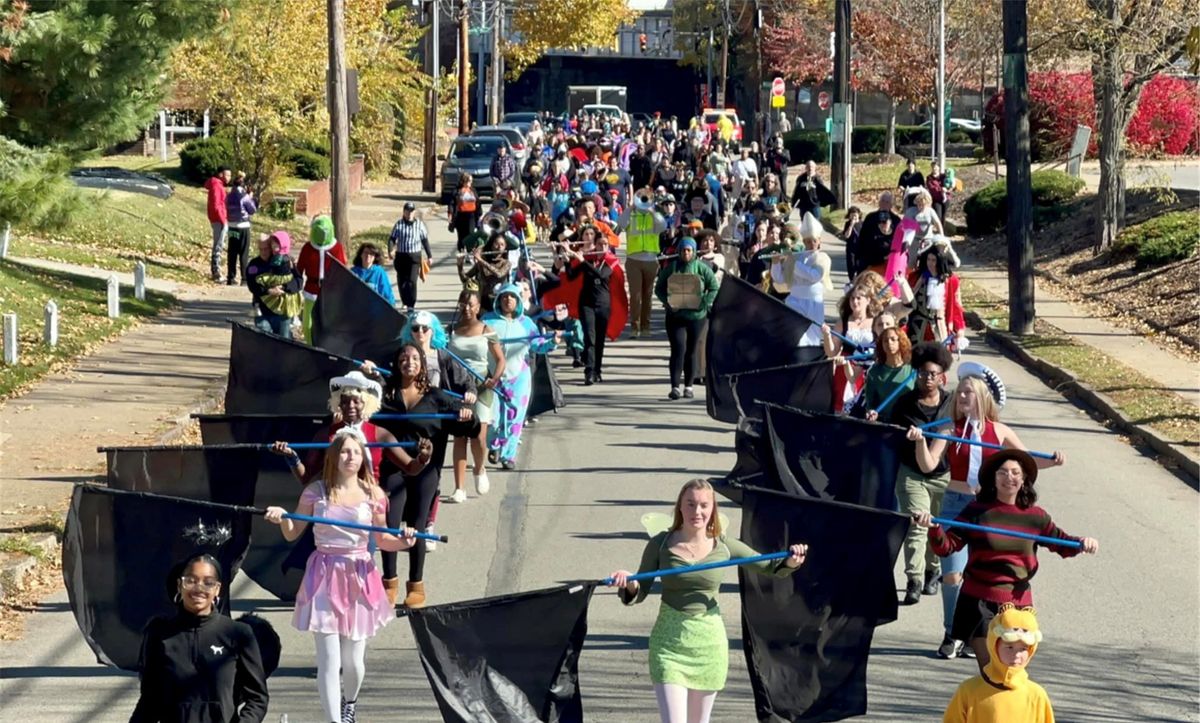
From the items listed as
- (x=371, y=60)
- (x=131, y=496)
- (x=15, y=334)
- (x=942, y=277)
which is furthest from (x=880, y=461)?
(x=371, y=60)

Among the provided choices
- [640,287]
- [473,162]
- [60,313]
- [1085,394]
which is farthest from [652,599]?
[473,162]

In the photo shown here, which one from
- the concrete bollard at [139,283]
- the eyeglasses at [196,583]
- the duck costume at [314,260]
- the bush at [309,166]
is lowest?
the eyeglasses at [196,583]

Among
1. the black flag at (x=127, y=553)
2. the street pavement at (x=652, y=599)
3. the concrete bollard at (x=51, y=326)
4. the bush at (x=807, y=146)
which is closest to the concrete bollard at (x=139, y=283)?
the concrete bollard at (x=51, y=326)

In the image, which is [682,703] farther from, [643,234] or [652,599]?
[643,234]

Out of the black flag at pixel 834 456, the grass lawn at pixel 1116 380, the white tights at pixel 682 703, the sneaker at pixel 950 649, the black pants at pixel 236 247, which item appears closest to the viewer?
the white tights at pixel 682 703

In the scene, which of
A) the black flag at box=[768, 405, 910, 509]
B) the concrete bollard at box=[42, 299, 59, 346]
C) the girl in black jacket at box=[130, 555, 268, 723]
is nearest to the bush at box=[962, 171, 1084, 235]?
the concrete bollard at box=[42, 299, 59, 346]

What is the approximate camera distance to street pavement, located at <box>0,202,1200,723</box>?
9.30m

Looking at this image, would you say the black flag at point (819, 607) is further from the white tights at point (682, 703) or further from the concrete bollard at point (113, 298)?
the concrete bollard at point (113, 298)

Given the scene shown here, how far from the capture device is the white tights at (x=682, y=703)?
7.61 meters

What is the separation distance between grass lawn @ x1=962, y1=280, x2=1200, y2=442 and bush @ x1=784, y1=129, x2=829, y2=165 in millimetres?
43415

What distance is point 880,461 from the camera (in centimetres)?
1087

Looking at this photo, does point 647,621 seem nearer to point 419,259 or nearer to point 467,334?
point 467,334

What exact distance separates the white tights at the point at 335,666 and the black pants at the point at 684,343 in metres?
9.90

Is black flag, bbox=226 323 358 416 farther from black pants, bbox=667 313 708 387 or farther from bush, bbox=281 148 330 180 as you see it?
bush, bbox=281 148 330 180
